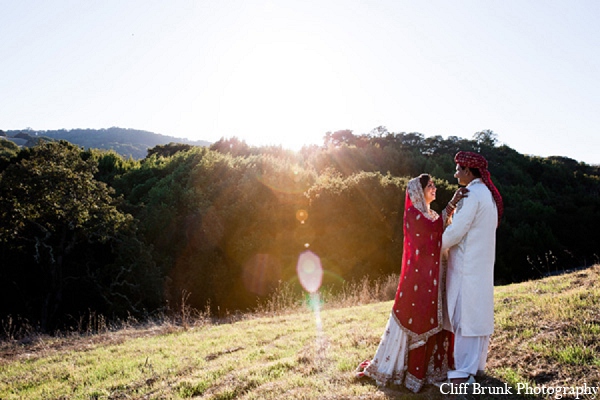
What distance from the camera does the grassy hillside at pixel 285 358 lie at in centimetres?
406

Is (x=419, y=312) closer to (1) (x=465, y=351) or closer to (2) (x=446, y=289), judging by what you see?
(2) (x=446, y=289)

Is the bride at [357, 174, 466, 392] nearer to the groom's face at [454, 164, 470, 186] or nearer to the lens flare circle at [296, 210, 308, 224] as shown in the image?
the groom's face at [454, 164, 470, 186]

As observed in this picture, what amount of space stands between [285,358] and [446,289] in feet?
8.50

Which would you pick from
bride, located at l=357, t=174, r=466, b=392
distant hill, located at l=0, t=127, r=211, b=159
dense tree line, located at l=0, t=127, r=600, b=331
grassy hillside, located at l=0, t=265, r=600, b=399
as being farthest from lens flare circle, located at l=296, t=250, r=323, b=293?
distant hill, located at l=0, t=127, r=211, b=159

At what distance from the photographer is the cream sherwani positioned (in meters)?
3.79

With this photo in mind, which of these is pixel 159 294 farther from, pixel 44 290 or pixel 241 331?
pixel 241 331

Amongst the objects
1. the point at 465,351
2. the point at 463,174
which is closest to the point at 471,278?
the point at 465,351

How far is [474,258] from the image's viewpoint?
12.6 ft

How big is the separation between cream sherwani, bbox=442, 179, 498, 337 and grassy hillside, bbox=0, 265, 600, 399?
0.66 meters

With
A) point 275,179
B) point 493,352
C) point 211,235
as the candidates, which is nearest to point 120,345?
point 493,352

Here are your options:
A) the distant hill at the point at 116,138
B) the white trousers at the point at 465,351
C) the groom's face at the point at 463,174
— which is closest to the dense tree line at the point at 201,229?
the white trousers at the point at 465,351

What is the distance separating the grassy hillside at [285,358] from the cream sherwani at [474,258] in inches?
26.0

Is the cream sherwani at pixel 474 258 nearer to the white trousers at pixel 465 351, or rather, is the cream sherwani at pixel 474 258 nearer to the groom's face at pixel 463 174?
the white trousers at pixel 465 351

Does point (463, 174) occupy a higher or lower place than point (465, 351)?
higher
